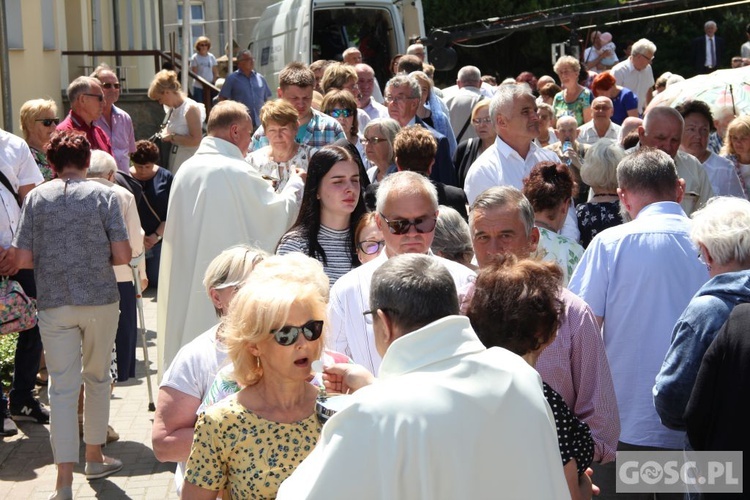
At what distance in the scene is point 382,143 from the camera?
24.7 ft

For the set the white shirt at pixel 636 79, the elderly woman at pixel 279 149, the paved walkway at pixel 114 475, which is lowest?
the paved walkway at pixel 114 475

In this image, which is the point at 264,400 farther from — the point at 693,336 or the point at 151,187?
the point at 151,187

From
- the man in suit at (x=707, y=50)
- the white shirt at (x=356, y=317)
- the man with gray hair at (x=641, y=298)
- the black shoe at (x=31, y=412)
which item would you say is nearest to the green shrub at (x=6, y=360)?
the black shoe at (x=31, y=412)

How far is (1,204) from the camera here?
7.46 metres

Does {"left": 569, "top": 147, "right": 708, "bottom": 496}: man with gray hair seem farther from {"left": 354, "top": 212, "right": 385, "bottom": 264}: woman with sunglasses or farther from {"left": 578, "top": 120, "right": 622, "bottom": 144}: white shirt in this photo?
{"left": 578, "top": 120, "right": 622, "bottom": 144}: white shirt

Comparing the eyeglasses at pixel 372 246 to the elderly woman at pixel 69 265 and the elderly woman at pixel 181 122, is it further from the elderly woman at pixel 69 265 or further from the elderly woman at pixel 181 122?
the elderly woman at pixel 181 122

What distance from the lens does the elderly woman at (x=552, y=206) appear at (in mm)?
5375

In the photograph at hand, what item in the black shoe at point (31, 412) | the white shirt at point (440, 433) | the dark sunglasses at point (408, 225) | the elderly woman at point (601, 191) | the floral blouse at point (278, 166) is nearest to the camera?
the white shirt at point (440, 433)

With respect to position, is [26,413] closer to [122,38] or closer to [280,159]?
[280,159]

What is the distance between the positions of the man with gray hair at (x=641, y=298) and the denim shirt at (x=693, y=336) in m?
0.63

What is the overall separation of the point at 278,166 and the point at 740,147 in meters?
3.19

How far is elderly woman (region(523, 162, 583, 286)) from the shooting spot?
5375 mm

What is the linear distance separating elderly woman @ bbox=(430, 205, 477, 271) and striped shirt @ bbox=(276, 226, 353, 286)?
1.72 ft

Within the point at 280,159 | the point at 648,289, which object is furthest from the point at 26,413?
the point at 648,289
